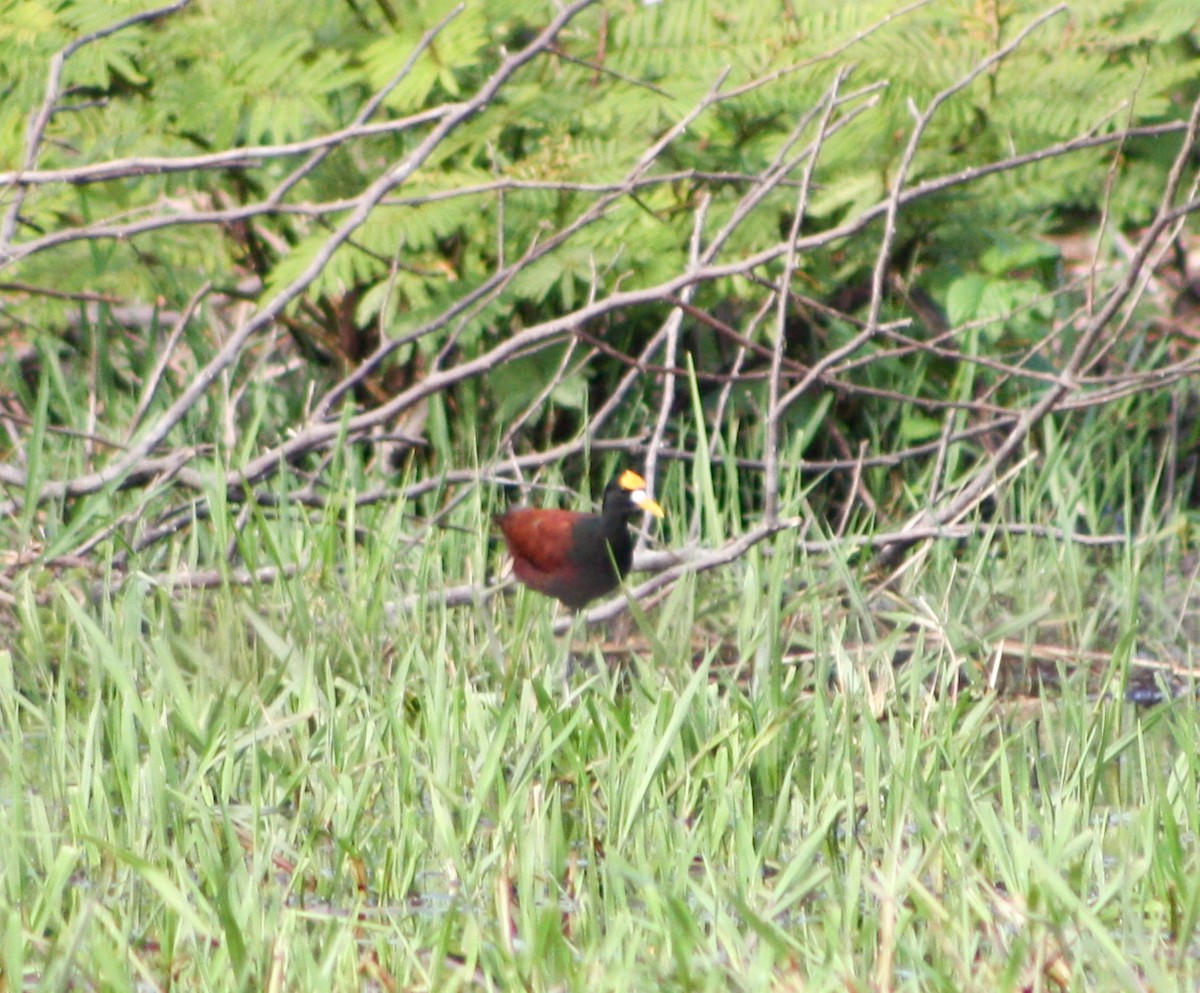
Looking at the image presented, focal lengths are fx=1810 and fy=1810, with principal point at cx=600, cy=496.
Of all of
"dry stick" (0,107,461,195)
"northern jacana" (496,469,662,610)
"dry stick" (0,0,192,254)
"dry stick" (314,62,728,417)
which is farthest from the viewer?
"northern jacana" (496,469,662,610)

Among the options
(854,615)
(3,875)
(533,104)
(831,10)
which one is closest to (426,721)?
(3,875)

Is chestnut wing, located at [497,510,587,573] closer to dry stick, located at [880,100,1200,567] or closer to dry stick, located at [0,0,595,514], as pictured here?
dry stick, located at [0,0,595,514]

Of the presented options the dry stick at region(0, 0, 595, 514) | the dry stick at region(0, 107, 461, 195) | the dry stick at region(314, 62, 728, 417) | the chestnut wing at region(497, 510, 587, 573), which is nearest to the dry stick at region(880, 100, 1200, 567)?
the chestnut wing at region(497, 510, 587, 573)

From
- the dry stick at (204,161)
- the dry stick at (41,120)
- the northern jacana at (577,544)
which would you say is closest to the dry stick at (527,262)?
the dry stick at (204,161)

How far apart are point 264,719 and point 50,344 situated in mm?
2625

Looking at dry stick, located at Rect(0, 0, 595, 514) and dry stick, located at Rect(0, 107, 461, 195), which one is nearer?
dry stick, located at Rect(0, 107, 461, 195)

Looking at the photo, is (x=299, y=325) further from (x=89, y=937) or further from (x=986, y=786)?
(x=89, y=937)

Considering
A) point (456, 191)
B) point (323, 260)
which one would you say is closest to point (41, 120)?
point (323, 260)

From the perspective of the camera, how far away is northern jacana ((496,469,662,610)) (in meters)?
4.73

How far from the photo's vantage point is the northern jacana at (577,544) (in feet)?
15.5

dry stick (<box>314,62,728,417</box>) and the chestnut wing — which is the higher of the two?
dry stick (<box>314,62,728,417</box>)

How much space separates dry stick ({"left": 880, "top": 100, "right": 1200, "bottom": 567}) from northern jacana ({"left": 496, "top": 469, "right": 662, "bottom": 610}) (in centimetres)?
71

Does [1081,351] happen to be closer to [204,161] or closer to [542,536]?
[542,536]

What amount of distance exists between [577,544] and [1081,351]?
53.9 inches
